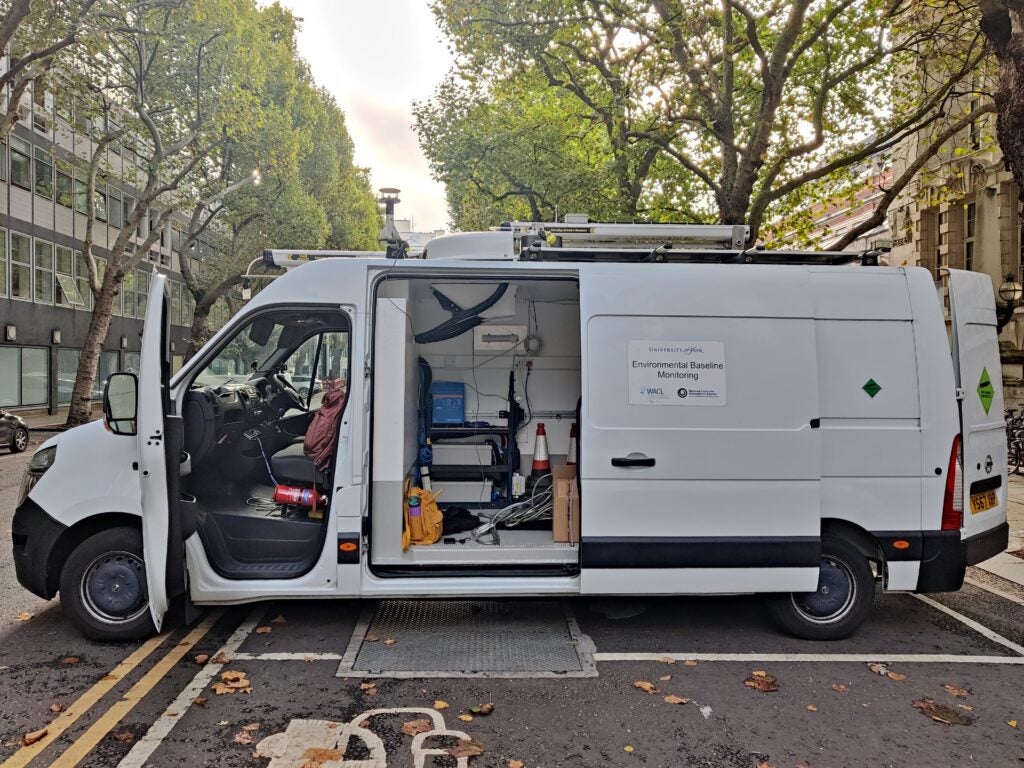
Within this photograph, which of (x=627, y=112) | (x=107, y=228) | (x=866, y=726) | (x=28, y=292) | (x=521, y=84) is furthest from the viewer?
(x=107, y=228)

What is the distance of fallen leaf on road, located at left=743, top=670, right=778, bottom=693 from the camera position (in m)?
4.30

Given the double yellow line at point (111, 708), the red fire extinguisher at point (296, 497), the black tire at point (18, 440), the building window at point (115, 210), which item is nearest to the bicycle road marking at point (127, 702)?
the double yellow line at point (111, 708)

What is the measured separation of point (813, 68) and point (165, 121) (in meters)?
17.3

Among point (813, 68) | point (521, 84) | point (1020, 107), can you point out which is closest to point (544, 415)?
point (1020, 107)

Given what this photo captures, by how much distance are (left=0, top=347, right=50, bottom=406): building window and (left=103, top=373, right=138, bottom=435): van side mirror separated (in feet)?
73.9

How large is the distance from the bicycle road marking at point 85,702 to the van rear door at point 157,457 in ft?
1.17

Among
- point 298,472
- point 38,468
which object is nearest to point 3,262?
point 38,468

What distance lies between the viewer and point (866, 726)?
3879mm

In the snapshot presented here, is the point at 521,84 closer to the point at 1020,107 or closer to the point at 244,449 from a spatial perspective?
the point at 1020,107

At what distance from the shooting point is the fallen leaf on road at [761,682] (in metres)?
4.30

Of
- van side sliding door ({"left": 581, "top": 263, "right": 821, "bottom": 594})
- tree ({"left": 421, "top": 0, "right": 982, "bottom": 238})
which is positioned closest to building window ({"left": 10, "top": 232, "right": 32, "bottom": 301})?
tree ({"left": 421, "top": 0, "right": 982, "bottom": 238})

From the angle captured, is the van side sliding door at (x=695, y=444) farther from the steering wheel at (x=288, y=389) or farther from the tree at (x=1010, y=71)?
the tree at (x=1010, y=71)

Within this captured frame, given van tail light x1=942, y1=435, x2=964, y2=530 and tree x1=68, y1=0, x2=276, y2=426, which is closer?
van tail light x1=942, y1=435, x2=964, y2=530

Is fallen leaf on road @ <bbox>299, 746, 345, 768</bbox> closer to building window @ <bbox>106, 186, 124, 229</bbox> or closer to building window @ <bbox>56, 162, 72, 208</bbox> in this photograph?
building window @ <bbox>56, 162, 72, 208</bbox>
